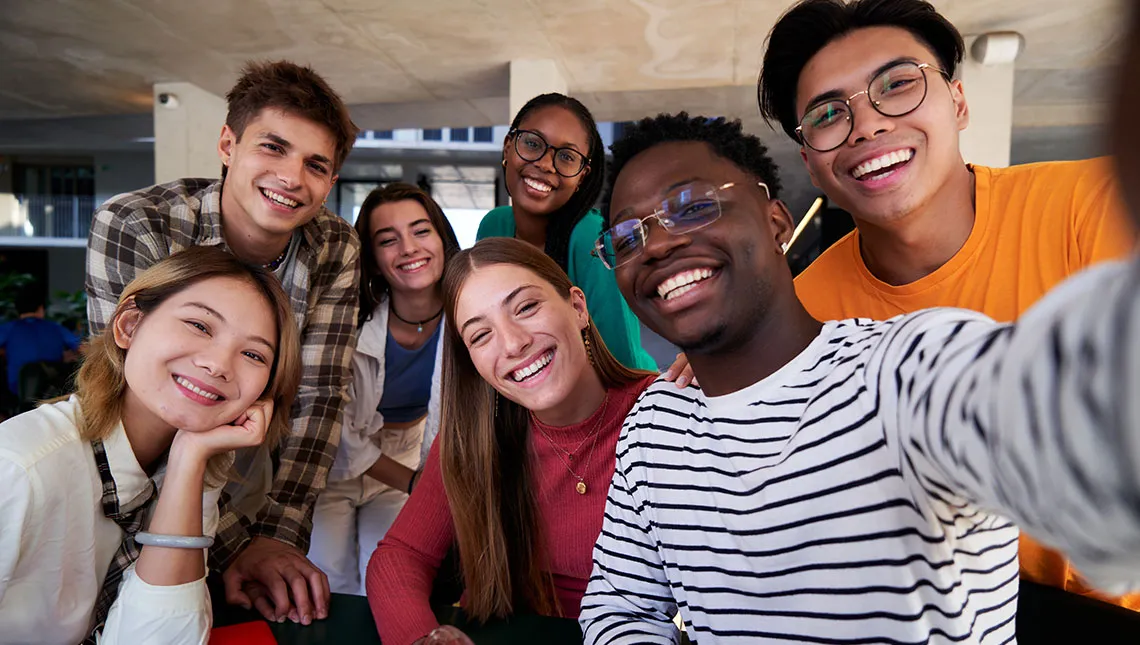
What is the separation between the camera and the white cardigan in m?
2.88

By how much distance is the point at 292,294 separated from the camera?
2.41 m

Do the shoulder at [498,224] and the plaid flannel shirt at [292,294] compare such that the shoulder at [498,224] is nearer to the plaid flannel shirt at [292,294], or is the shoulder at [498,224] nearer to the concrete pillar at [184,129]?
the plaid flannel shirt at [292,294]

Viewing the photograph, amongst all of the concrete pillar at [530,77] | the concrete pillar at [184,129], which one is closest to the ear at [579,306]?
the concrete pillar at [530,77]

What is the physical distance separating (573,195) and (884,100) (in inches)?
53.6

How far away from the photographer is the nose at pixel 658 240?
124 centimetres

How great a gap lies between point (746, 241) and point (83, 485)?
54.8 inches

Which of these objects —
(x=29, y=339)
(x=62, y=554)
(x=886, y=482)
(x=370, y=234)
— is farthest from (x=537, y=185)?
(x=29, y=339)

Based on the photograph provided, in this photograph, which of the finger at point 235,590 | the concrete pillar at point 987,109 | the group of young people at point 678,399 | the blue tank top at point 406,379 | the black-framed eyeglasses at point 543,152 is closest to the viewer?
the group of young people at point 678,399

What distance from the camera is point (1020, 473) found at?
0.48m

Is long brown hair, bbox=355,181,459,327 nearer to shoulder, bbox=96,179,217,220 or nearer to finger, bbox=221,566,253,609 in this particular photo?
shoulder, bbox=96,179,217,220

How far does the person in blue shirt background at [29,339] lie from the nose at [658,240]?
6962 mm

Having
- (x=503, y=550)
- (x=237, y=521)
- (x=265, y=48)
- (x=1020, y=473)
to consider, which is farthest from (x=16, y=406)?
(x=1020, y=473)

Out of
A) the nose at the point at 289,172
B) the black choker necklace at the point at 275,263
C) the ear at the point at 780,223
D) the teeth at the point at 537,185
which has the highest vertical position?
the teeth at the point at 537,185

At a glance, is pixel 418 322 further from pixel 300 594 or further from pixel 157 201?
pixel 300 594
